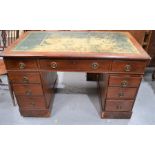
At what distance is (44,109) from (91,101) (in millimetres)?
591

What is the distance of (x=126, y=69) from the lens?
4.09ft

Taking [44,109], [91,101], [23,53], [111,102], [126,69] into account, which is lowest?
[91,101]

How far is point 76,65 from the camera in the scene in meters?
1.24

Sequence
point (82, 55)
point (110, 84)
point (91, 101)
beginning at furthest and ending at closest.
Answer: point (91, 101), point (110, 84), point (82, 55)

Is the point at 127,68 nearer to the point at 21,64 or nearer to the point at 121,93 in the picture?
the point at 121,93

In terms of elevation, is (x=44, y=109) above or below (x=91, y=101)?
above

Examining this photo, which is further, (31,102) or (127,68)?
(31,102)

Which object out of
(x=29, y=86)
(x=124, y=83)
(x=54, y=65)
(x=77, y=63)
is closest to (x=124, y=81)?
(x=124, y=83)

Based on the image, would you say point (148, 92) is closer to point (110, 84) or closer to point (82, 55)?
point (110, 84)

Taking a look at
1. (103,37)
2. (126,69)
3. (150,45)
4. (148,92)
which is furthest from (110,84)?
(150,45)

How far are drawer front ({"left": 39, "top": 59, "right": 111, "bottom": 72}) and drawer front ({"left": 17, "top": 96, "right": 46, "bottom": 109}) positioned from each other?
385 mm

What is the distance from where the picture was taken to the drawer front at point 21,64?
4.03 ft

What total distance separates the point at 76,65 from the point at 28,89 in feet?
1.69

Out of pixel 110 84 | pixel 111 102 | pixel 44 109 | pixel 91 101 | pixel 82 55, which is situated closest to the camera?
pixel 82 55
